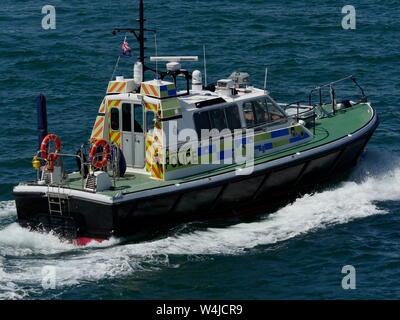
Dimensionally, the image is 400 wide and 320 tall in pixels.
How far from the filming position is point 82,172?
18672 millimetres

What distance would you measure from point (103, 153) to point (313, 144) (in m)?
5.09

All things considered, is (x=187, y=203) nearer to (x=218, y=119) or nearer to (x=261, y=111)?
(x=218, y=119)

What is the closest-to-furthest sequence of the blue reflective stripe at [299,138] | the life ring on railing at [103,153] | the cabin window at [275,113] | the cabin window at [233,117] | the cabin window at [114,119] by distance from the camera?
the life ring on railing at [103,153] → the cabin window at [114,119] → the cabin window at [233,117] → the blue reflective stripe at [299,138] → the cabin window at [275,113]

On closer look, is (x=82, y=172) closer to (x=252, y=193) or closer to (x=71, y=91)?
(x=252, y=193)

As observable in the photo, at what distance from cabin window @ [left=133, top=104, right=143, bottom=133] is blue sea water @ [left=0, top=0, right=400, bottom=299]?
257 centimetres

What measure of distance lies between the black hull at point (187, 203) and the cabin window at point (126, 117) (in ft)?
7.37

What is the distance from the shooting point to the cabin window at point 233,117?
65.5 ft

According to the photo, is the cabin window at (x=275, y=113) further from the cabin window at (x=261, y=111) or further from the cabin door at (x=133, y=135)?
the cabin door at (x=133, y=135)

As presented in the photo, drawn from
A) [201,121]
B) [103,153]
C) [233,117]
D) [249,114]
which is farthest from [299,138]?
[103,153]

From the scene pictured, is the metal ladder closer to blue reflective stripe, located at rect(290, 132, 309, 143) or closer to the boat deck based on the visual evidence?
the boat deck

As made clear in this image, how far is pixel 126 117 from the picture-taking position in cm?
1977

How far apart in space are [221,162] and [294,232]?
230 centimetres

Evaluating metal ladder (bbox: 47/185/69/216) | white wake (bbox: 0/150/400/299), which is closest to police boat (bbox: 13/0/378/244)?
metal ladder (bbox: 47/185/69/216)

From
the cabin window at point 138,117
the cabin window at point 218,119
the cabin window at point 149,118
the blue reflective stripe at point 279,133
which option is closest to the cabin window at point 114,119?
the cabin window at point 138,117
